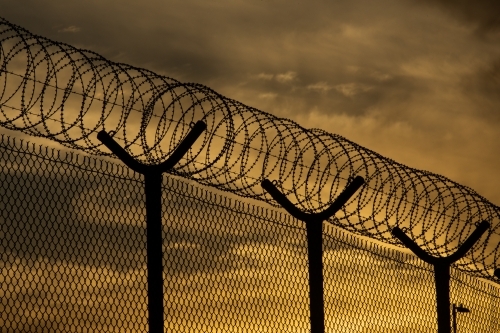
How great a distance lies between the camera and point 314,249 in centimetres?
893

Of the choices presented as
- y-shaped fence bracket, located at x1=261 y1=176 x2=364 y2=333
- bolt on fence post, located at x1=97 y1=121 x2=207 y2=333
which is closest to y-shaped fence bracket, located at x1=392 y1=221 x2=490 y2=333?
y-shaped fence bracket, located at x1=261 y1=176 x2=364 y2=333

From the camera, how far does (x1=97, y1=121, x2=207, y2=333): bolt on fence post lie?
7.29m

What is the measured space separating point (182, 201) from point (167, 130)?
70cm

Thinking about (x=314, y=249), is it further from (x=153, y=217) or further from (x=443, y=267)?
(x=443, y=267)

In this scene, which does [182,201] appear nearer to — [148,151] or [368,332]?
[148,151]

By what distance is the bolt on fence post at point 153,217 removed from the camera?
729 cm

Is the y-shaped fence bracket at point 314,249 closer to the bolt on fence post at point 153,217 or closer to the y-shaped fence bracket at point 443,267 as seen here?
the bolt on fence post at point 153,217

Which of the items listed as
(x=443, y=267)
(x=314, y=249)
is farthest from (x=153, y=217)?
(x=443, y=267)

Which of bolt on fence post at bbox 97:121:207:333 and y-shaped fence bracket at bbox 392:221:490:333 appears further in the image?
y-shaped fence bracket at bbox 392:221:490:333

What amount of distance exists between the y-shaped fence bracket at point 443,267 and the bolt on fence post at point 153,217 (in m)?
4.04

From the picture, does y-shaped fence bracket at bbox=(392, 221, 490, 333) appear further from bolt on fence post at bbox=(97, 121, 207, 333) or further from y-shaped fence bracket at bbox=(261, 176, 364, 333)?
bolt on fence post at bbox=(97, 121, 207, 333)

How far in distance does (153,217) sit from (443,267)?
4.99 meters

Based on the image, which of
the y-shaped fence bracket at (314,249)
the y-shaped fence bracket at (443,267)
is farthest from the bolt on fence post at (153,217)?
the y-shaped fence bracket at (443,267)

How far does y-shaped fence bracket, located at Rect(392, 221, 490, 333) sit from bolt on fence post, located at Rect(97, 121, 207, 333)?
404 centimetres
